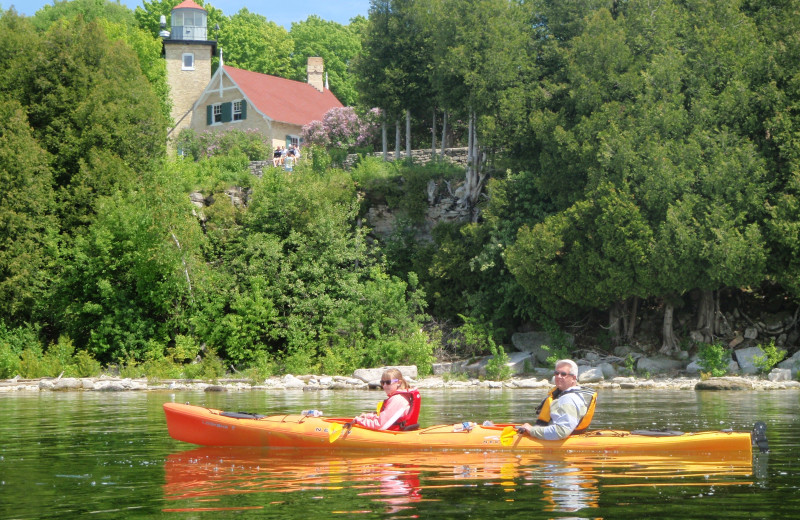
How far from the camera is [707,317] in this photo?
2698 centimetres

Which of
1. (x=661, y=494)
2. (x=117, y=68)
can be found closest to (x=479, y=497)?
(x=661, y=494)

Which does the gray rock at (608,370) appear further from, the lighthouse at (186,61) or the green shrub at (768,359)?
the lighthouse at (186,61)

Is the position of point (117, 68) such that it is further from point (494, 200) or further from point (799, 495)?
point (799, 495)

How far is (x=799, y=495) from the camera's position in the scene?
27.5 feet

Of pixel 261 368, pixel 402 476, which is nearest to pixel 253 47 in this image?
pixel 261 368

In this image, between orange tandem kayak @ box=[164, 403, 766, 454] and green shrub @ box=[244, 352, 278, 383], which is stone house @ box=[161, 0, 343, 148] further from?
orange tandem kayak @ box=[164, 403, 766, 454]

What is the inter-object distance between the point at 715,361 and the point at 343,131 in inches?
786

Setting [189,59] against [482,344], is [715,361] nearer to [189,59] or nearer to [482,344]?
[482,344]

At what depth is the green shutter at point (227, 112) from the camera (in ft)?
151

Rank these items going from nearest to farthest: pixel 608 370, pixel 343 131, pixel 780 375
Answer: pixel 780 375, pixel 608 370, pixel 343 131

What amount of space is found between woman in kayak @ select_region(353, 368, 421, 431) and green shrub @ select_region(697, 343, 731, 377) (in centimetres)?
1542

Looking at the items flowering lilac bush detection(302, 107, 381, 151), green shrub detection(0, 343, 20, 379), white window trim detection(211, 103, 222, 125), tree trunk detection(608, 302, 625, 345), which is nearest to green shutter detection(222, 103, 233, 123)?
white window trim detection(211, 103, 222, 125)

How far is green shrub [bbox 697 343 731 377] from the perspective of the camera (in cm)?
2490

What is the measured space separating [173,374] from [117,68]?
1223 cm
